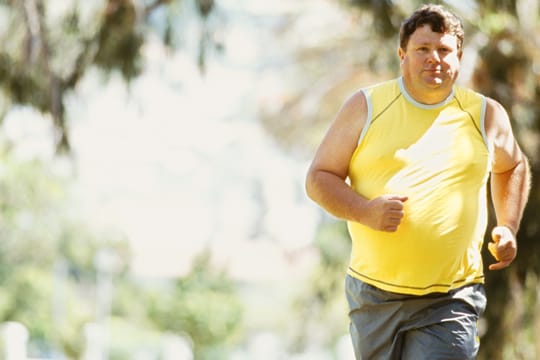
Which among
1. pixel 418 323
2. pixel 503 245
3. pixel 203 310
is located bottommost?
pixel 203 310

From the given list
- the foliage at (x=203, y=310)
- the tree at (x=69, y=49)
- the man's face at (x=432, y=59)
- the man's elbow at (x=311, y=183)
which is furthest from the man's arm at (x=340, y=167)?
the foliage at (x=203, y=310)

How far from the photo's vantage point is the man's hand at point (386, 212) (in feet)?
8.52

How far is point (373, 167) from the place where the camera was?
2.73 metres

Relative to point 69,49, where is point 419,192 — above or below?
below

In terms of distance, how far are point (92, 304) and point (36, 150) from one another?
56.9 ft

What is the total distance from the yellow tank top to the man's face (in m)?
0.07

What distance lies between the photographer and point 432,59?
2.71 meters

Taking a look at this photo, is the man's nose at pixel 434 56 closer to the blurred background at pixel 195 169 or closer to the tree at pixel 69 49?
→ the blurred background at pixel 195 169

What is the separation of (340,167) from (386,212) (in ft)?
0.73

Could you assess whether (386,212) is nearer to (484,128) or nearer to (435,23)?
(484,128)

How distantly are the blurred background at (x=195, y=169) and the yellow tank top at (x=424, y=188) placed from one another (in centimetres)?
387

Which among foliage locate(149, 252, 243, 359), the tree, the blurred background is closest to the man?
the blurred background

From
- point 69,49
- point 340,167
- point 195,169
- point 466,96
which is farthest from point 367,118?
point 195,169

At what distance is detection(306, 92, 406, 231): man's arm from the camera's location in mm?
2691
